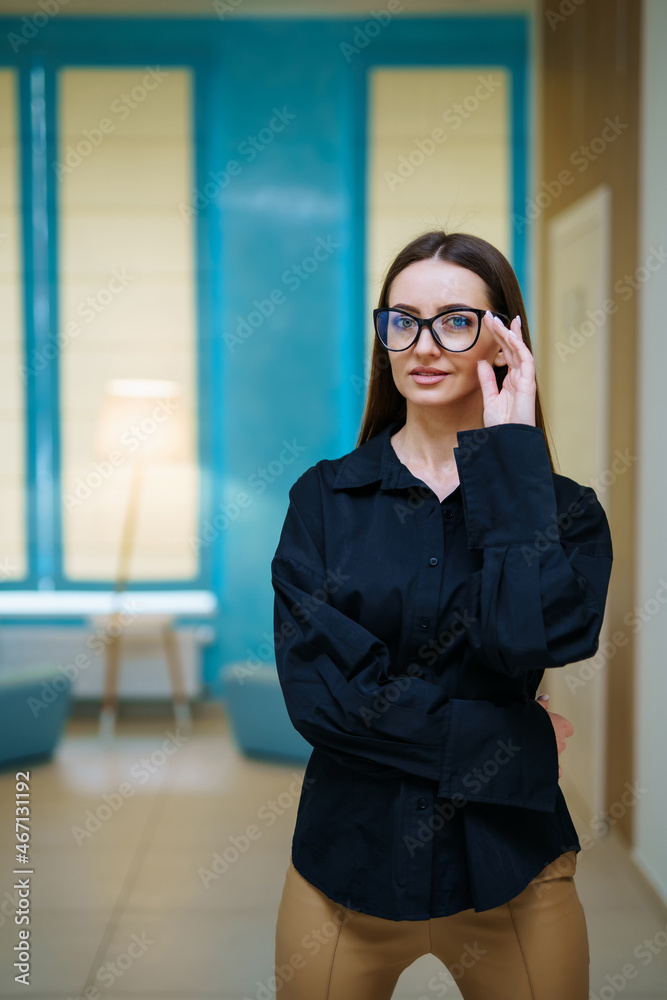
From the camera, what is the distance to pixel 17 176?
2.21m

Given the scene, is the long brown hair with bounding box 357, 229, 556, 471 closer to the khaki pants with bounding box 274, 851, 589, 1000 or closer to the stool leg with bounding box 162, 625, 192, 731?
the khaki pants with bounding box 274, 851, 589, 1000

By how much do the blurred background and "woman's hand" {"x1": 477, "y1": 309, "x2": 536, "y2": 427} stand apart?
1.20 meters

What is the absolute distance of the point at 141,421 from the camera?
2305 mm

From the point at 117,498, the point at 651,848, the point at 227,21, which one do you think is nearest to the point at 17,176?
the point at 227,21

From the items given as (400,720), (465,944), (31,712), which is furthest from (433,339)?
(31,712)

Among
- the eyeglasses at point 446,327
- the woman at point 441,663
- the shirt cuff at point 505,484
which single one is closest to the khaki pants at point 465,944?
the woman at point 441,663

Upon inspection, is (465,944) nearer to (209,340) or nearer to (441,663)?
(441,663)

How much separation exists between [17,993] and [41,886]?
0.71 ft

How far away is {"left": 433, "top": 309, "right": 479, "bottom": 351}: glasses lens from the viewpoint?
3.65 ft

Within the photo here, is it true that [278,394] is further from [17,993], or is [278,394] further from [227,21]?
[17,993]

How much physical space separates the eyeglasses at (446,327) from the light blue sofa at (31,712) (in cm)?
145

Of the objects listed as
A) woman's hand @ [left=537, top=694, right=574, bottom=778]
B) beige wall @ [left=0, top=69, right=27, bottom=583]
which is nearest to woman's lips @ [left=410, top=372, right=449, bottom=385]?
woman's hand @ [left=537, top=694, right=574, bottom=778]

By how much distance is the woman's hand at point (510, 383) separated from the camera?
1093 mm

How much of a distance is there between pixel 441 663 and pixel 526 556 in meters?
0.17
